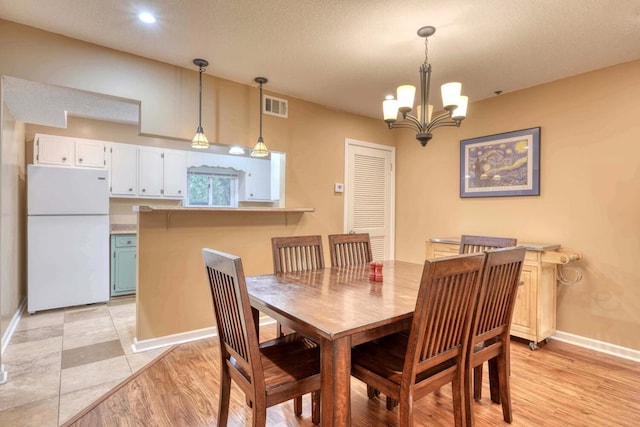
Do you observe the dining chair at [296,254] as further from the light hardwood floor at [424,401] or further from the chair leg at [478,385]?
the chair leg at [478,385]

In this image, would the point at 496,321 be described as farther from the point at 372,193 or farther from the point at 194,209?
the point at 372,193

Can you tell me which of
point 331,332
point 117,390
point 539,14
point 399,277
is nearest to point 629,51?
point 539,14

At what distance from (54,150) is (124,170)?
760mm

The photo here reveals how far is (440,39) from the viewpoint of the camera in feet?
7.66

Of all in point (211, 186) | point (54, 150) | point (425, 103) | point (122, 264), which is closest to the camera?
point (425, 103)

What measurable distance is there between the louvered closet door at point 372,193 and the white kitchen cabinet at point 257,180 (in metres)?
1.94

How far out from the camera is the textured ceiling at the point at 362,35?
199 cm

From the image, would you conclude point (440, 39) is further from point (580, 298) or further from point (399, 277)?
point (580, 298)

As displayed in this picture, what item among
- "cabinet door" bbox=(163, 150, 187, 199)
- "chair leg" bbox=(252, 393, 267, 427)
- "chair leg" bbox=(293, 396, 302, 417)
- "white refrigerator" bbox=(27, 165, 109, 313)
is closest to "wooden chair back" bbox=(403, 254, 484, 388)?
"chair leg" bbox=(252, 393, 267, 427)

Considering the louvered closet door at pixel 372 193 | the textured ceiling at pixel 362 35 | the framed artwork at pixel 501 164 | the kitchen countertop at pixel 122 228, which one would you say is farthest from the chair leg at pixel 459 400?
the kitchen countertop at pixel 122 228

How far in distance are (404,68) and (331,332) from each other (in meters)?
2.42

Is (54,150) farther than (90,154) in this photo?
No

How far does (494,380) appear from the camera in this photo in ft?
6.63

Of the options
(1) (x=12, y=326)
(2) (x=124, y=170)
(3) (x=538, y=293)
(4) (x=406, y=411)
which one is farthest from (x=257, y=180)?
(4) (x=406, y=411)
